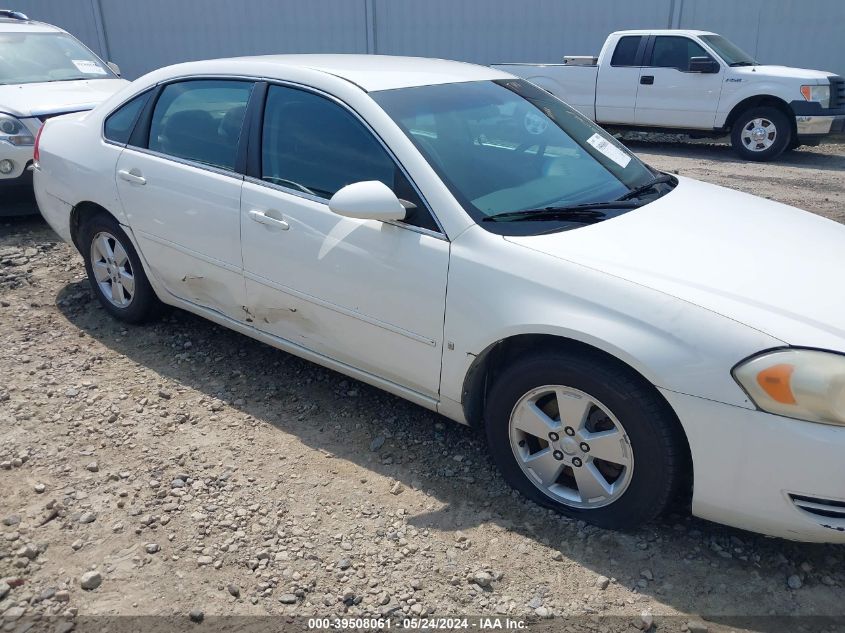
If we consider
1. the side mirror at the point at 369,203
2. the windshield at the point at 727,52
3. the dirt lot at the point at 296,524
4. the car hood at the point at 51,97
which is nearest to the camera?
the dirt lot at the point at 296,524

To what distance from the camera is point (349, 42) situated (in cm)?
1580

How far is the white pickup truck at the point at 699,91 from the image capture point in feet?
33.1

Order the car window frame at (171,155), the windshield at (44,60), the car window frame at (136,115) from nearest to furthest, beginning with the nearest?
the car window frame at (171,155), the car window frame at (136,115), the windshield at (44,60)

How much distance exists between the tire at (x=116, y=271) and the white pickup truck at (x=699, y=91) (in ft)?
28.7

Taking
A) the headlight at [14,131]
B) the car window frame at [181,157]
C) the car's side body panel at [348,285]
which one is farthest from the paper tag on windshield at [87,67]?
the car's side body panel at [348,285]

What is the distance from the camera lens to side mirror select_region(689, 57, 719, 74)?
34.6 feet

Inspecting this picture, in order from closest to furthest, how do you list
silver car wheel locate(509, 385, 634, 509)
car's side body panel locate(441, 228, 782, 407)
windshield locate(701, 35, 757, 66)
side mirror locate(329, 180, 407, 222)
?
car's side body panel locate(441, 228, 782, 407), silver car wheel locate(509, 385, 634, 509), side mirror locate(329, 180, 407, 222), windshield locate(701, 35, 757, 66)

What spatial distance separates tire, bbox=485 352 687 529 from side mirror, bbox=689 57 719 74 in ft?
30.5

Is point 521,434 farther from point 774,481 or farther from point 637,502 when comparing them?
point 774,481

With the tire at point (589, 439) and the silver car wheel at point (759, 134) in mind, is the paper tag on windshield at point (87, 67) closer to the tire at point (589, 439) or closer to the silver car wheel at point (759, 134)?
the tire at point (589, 439)

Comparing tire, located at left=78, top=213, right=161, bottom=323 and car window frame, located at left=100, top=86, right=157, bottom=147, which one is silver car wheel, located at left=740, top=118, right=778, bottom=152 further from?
→ tire, located at left=78, top=213, right=161, bottom=323

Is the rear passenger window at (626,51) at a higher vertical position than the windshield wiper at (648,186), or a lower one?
lower

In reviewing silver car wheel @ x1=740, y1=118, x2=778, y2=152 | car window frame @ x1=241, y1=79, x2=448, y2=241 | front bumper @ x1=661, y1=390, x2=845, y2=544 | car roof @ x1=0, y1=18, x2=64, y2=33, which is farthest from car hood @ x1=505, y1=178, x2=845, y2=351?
silver car wheel @ x1=740, y1=118, x2=778, y2=152

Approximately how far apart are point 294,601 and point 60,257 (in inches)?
170
